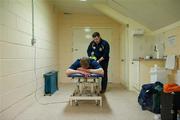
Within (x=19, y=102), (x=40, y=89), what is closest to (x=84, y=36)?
(x=40, y=89)

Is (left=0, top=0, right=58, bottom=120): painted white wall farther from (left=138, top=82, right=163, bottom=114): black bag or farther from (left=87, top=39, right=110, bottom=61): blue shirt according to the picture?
(left=138, top=82, right=163, bottom=114): black bag

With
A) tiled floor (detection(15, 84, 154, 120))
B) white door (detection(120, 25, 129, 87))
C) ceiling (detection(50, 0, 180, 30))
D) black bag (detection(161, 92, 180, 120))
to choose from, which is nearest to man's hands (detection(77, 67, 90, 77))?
tiled floor (detection(15, 84, 154, 120))

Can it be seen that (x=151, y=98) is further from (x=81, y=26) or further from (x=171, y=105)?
(x=81, y=26)

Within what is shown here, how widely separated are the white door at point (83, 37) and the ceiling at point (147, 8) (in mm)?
943

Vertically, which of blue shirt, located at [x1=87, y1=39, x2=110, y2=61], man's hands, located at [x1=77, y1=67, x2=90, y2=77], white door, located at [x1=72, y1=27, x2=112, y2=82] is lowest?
man's hands, located at [x1=77, y1=67, x2=90, y2=77]

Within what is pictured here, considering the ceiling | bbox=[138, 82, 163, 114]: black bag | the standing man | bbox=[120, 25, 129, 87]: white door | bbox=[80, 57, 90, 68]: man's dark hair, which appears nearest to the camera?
bbox=[138, 82, 163, 114]: black bag

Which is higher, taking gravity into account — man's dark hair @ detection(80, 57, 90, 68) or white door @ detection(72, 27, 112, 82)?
white door @ detection(72, 27, 112, 82)

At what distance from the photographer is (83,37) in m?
7.15

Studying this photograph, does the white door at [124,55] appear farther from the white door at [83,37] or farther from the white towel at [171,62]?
the white towel at [171,62]

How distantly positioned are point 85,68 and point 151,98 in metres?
1.30

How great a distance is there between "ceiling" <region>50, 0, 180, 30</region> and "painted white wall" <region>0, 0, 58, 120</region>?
1690 mm

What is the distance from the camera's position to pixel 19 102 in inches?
126

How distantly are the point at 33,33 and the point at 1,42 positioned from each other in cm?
142

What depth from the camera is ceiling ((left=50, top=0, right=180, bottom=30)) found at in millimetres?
3526
